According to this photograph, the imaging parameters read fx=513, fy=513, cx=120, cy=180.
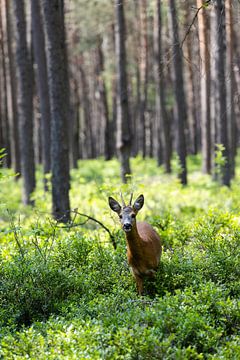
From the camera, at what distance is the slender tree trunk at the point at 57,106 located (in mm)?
10477

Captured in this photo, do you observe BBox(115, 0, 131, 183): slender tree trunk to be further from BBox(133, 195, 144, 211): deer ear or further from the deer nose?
the deer nose

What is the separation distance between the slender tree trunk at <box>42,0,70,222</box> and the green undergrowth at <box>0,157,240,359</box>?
127cm

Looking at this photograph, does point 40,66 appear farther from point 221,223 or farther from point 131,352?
point 131,352

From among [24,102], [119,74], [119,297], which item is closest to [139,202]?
[119,297]

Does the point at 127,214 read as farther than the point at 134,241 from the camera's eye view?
No

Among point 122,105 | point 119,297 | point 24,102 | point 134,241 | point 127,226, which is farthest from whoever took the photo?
point 24,102

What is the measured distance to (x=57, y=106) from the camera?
34.8 feet

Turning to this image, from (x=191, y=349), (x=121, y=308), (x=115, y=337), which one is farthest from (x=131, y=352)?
(x=121, y=308)

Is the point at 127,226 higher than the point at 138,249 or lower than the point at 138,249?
higher

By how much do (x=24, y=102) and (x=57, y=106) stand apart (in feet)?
21.3

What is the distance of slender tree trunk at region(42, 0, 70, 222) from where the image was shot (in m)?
10.5

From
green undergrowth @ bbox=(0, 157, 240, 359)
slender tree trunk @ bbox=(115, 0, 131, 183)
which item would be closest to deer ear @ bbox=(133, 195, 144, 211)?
green undergrowth @ bbox=(0, 157, 240, 359)

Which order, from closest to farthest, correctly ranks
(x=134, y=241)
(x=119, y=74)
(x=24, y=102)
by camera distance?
(x=134, y=241) < (x=119, y=74) < (x=24, y=102)

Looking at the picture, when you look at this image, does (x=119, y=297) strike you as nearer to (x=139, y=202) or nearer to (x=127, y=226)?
(x=127, y=226)
